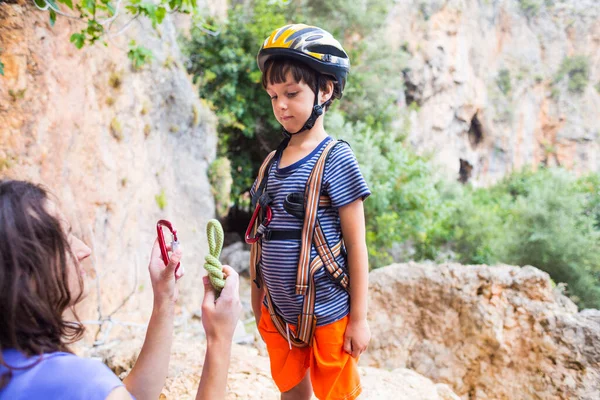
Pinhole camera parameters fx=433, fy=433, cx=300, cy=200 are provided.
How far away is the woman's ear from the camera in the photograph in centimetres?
181

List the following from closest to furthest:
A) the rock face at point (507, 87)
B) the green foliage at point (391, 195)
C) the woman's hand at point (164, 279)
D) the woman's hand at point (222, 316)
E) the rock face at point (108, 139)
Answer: the woman's hand at point (222, 316) → the woman's hand at point (164, 279) → the rock face at point (108, 139) → the green foliage at point (391, 195) → the rock face at point (507, 87)

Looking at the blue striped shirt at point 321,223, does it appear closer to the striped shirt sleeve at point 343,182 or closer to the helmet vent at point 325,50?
the striped shirt sleeve at point 343,182

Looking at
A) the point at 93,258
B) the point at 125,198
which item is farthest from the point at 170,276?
the point at 125,198

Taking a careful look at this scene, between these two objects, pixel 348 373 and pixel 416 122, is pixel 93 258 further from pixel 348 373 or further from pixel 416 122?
pixel 416 122

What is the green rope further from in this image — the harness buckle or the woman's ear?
the woman's ear

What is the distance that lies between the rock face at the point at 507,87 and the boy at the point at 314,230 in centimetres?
1910

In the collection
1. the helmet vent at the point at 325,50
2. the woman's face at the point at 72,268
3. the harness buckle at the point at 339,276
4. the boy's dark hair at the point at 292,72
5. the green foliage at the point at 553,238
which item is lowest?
the green foliage at the point at 553,238

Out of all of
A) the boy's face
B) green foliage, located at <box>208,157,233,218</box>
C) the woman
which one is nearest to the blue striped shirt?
the boy's face

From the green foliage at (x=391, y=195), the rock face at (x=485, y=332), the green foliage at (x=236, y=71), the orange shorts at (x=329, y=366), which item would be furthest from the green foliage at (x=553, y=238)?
the orange shorts at (x=329, y=366)

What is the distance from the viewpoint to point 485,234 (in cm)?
1211

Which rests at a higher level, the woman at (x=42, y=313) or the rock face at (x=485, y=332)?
the woman at (x=42, y=313)

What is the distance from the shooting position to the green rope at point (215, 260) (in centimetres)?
118

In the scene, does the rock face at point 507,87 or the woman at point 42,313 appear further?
the rock face at point 507,87

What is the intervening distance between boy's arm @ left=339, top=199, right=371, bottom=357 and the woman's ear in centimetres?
47
